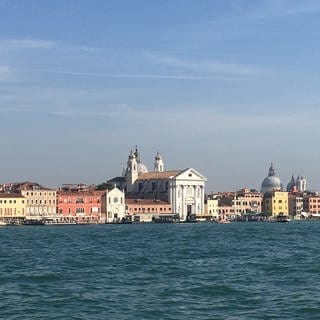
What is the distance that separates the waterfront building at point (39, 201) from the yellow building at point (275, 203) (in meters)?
37.1

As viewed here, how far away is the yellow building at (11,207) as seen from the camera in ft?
277

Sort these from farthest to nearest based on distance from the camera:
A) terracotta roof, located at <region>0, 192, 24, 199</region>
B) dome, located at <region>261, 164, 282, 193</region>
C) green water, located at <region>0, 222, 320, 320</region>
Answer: dome, located at <region>261, 164, 282, 193</region>, terracotta roof, located at <region>0, 192, 24, 199</region>, green water, located at <region>0, 222, 320, 320</region>

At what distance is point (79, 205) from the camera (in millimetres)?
90062

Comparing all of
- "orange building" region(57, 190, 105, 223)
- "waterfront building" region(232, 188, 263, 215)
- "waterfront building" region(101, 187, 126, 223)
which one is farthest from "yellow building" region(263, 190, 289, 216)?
"orange building" region(57, 190, 105, 223)

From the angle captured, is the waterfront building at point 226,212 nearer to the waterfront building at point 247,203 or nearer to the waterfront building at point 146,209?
the waterfront building at point 247,203

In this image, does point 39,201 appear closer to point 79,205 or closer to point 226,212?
point 79,205

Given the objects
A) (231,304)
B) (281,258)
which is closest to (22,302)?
(231,304)

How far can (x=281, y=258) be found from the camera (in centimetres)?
2350

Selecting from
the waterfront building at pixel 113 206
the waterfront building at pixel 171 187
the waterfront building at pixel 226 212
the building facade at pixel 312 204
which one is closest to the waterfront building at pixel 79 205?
the waterfront building at pixel 113 206

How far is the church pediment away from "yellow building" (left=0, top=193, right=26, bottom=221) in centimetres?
2020

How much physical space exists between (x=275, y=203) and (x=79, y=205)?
1387 inches

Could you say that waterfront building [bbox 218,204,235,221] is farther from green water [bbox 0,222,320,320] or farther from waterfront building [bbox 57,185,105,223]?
green water [bbox 0,222,320,320]

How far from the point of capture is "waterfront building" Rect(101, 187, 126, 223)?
9250 centimetres

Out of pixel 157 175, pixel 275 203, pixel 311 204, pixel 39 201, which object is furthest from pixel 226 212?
pixel 39 201
